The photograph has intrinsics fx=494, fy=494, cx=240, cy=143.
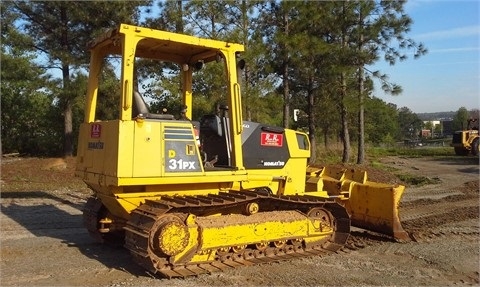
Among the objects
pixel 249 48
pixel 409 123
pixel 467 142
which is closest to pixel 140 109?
pixel 249 48

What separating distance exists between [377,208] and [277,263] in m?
2.28

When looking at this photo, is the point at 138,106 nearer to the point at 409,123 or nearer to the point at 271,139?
the point at 271,139

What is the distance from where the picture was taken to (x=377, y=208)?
7.84 m

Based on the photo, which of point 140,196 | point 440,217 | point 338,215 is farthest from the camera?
point 440,217

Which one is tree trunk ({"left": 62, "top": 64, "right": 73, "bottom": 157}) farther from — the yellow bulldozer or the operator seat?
the yellow bulldozer

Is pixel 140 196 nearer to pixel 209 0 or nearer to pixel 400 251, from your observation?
pixel 400 251

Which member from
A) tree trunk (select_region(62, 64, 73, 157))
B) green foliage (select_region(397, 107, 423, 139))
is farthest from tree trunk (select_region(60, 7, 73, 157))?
green foliage (select_region(397, 107, 423, 139))

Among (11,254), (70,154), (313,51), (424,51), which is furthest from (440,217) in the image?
(70,154)

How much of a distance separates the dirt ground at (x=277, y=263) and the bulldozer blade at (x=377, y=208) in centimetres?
19

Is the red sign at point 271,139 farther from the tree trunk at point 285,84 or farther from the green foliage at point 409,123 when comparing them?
the green foliage at point 409,123

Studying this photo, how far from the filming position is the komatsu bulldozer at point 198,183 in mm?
5821

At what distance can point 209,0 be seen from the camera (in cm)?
1669

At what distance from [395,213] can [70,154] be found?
1520 centimetres

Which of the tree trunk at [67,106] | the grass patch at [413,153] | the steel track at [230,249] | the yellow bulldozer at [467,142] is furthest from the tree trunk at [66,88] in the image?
the yellow bulldozer at [467,142]
